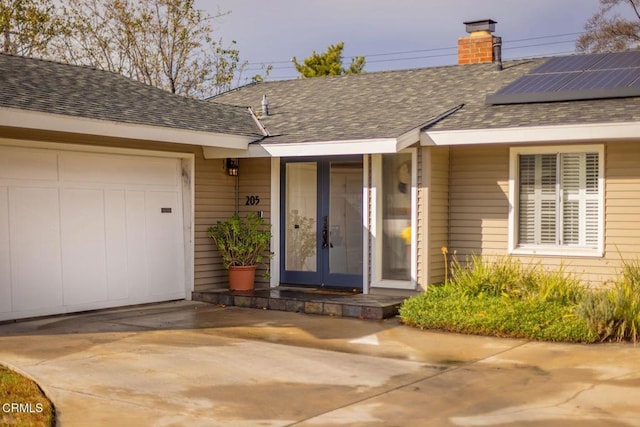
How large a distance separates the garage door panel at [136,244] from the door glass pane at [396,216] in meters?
3.73

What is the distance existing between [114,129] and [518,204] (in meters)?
6.00

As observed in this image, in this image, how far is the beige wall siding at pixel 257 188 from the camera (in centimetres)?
1383

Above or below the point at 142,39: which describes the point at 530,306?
below

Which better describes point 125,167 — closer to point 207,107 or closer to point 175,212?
point 175,212

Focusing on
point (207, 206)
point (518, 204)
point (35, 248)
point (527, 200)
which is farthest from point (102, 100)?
point (527, 200)

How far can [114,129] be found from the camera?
11.2m

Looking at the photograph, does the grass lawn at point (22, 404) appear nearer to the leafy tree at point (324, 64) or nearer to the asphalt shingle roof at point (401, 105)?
the asphalt shingle roof at point (401, 105)

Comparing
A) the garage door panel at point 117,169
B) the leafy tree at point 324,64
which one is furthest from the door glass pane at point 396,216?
the leafy tree at point 324,64

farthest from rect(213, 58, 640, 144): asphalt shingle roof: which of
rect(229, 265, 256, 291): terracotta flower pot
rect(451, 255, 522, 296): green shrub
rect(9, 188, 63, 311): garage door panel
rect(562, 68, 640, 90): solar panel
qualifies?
rect(9, 188, 63, 311): garage door panel

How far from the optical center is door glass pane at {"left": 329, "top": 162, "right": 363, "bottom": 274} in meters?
13.1

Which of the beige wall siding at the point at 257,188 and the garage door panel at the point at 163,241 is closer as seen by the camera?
the garage door panel at the point at 163,241

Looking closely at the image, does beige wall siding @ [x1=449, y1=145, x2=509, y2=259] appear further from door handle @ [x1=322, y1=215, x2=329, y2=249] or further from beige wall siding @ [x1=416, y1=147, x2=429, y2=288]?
door handle @ [x1=322, y1=215, x2=329, y2=249]

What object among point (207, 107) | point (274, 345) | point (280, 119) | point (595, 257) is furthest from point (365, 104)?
point (274, 345)

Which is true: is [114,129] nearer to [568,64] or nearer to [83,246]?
[83,246]
